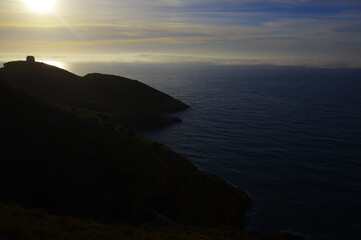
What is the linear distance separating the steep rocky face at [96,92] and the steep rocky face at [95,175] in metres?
41.4

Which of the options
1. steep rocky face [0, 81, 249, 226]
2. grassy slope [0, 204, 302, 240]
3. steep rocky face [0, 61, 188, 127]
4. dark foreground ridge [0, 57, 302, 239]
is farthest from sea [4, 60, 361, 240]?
grassy slope [0, 204, 302, 240]

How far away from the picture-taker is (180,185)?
37219 millimetres

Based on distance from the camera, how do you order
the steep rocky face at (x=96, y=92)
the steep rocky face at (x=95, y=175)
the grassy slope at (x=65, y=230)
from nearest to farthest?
the grassy slope at (x=65, y=230)
the steep rocky face at (x=95, y=175)
the steep rocky face at (x=96, y=92)

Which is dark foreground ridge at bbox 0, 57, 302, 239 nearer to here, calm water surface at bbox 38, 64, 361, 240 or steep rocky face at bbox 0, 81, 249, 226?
steep rocky face at bbox 0, 81, 249, 226

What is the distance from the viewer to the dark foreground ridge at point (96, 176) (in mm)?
29906

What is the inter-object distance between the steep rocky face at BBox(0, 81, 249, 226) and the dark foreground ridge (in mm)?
90

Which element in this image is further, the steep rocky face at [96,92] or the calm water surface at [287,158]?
the steep rocky face at [96,92]

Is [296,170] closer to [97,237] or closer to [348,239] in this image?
[348,239]

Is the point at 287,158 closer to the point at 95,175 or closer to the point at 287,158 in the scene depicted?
the point at 287,158

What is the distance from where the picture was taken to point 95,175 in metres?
33.9

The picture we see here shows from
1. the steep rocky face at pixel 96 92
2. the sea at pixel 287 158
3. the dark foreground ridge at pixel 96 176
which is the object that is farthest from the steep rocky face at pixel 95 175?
the steep rocky face at pixel 96 92

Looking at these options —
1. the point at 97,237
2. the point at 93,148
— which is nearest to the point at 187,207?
the point at 93,148

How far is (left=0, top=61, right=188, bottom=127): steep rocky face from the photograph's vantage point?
87.4 meters

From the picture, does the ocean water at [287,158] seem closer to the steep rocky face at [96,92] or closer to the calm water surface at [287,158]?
the calm water surface at [287,158]
